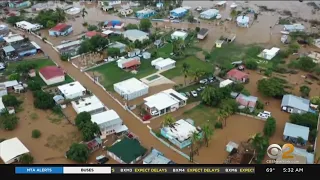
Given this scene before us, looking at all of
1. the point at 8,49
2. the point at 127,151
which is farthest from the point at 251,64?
the point at 8,49

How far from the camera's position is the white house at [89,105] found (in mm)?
10172

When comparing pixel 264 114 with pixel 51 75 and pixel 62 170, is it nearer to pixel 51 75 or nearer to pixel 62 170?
pixel 51 75

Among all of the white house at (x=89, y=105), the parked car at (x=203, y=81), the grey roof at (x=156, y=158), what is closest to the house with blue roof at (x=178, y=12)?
the parked car at (x=203, y=81)

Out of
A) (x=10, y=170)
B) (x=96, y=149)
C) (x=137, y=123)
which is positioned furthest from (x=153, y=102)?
(x=10, y=170)

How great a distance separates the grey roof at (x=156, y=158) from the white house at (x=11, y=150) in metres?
2.83

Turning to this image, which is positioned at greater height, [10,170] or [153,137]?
[10,170]

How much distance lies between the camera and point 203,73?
11.9m

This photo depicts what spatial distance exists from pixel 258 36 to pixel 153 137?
352 inches

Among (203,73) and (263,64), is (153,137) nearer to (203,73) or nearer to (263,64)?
(203,73)

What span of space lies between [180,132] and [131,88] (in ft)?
9.02

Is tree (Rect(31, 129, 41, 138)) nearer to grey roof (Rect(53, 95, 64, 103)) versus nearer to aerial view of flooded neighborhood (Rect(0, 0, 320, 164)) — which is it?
aerial view of flooded neighborhood (Rect(0, 0, 320, 164))

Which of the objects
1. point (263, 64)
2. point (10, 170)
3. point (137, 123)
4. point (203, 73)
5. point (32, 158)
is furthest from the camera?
point (263, 64)

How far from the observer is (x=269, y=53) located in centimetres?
1388

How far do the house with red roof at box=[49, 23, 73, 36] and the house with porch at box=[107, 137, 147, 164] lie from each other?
8935 millimetres
